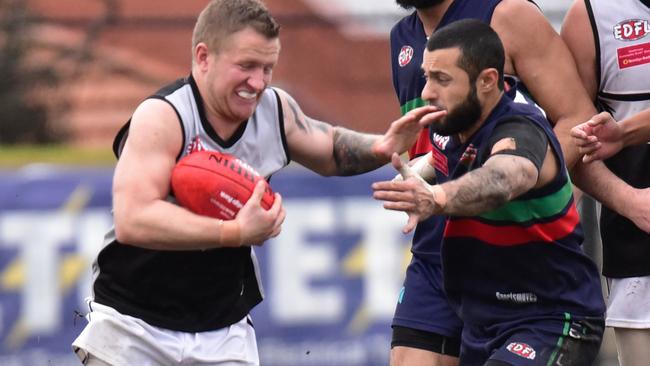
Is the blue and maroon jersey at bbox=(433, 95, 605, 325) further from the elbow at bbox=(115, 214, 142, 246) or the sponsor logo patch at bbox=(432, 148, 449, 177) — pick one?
the elbow at bbox=(115, 214, 142, 246)

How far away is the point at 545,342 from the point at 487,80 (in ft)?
3.53

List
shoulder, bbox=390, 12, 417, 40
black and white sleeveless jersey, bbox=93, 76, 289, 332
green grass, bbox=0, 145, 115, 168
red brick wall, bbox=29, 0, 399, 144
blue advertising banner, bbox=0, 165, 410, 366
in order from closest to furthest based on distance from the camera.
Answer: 1. black and white sleeveless jersey, bbox=93, 76, 289, 332
2. shoulder, bbox=390, 12, 417, 40
3. blue advertising banner, bbox=0, 165, 410, 366
4. green grass, bbox=0, 145, 115, 168
5. red brick wall, bbox=29, 0, 399, 144

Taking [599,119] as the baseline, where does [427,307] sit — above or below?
below

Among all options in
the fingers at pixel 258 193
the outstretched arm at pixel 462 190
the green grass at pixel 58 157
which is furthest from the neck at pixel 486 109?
the green grass at pixel 58 157

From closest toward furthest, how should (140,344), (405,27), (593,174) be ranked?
(140,344) → (593,174) → (405,27)

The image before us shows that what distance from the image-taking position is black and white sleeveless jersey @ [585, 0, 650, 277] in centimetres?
618

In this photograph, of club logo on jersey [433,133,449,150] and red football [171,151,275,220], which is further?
club logo on jersey [433,133,449,150]

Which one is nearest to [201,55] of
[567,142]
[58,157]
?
[567,142]

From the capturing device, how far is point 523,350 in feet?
18.0

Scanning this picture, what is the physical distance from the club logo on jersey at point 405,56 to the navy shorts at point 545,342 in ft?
4.44

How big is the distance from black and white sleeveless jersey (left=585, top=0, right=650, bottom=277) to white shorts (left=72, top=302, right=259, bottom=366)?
1.89 meters

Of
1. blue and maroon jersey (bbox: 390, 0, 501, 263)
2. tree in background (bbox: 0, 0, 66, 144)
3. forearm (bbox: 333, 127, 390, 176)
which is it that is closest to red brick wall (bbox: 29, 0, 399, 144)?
tree in background (bbox: 0, 0, 66, 144)

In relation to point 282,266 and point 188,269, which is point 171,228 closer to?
point 188,269

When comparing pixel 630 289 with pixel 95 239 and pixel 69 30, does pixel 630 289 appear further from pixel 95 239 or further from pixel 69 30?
pixel 69 30
